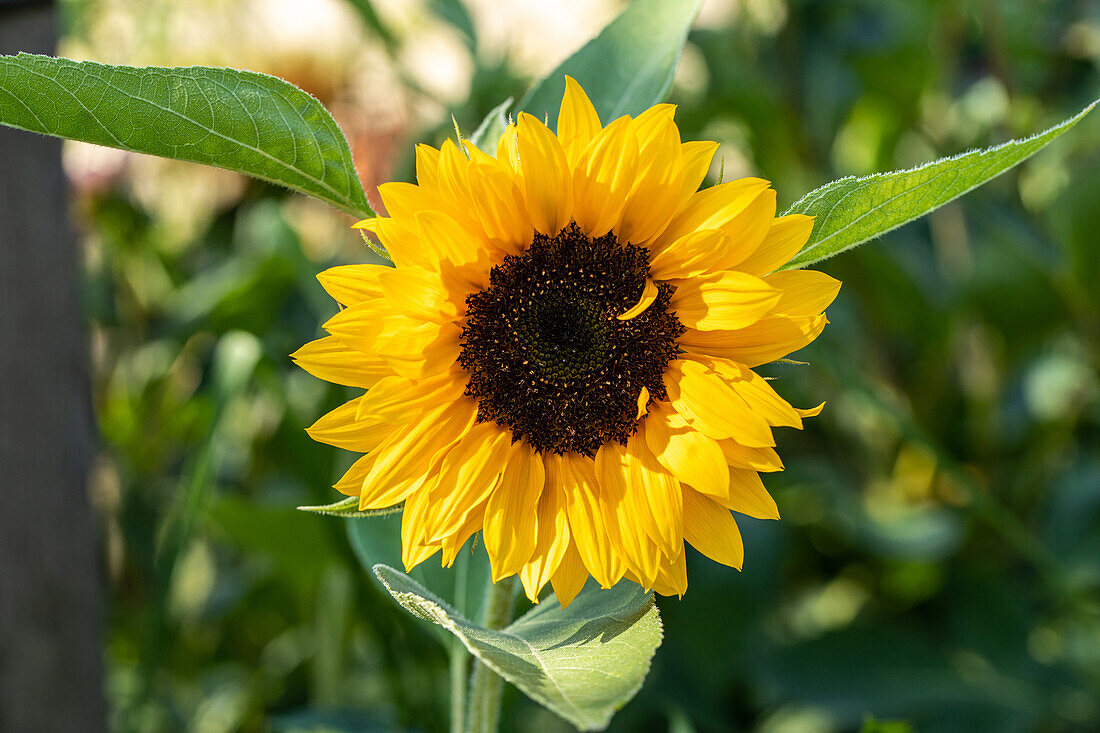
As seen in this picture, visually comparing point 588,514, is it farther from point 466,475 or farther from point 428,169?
point 428,169

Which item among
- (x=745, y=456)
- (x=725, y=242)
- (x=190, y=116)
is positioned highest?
(x=190, y=116)

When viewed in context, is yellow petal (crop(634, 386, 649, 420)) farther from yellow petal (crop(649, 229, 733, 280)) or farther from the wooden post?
the wooden post

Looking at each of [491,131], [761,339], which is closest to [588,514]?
[761,339]

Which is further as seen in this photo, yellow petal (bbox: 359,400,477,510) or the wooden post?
the wooden post

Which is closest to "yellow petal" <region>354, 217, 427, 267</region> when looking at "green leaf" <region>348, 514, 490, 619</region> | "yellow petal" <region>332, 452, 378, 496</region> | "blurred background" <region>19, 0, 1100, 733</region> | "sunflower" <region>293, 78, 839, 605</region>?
"sunflower" <region>293, 78, 839, 605</region>

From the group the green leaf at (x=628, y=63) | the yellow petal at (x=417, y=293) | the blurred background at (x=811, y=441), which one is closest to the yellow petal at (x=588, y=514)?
the yellow petal at (x=417, y=293)

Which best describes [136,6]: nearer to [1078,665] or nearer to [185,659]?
[185,659]

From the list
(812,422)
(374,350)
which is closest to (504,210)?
(374,350)
